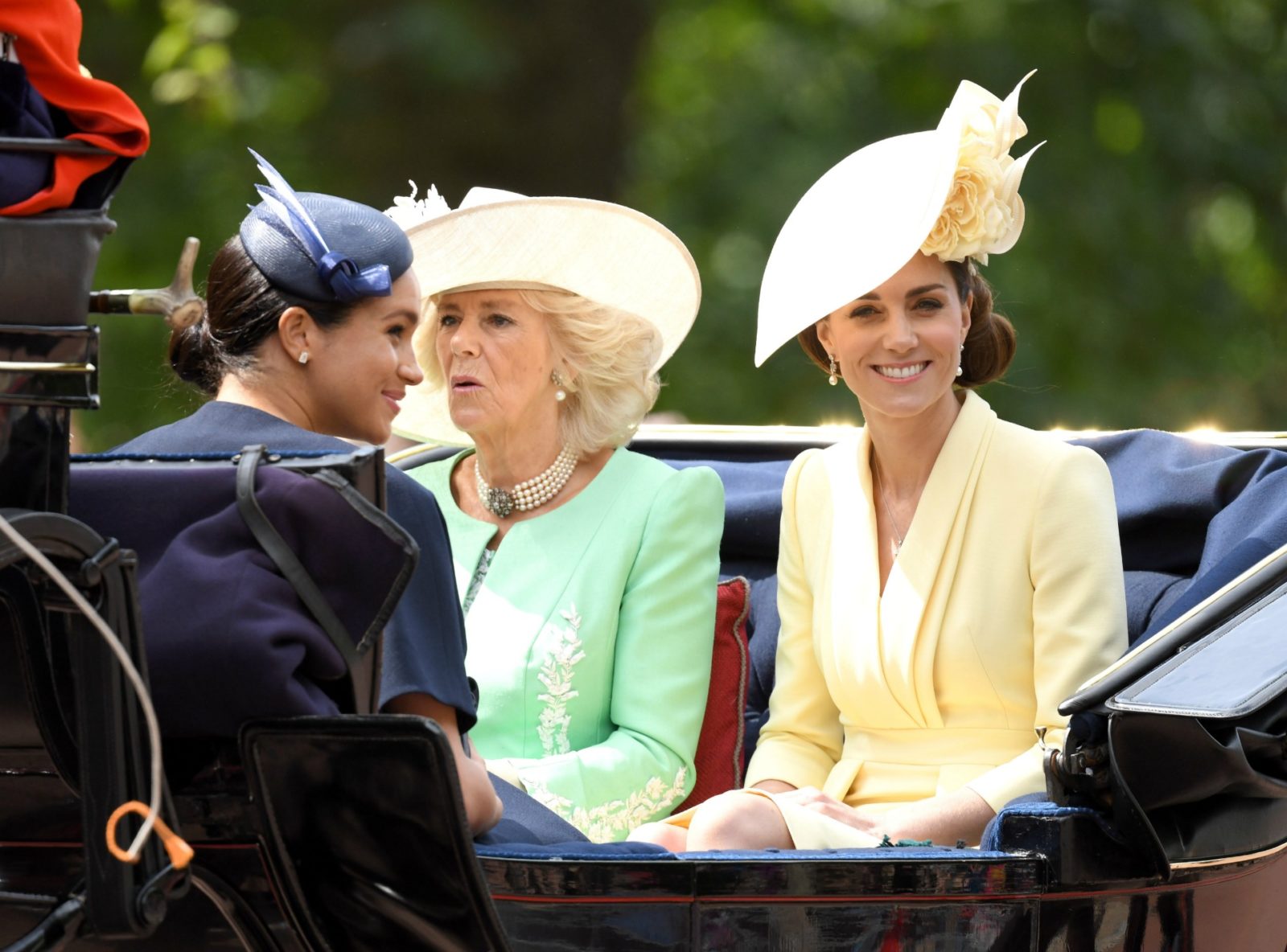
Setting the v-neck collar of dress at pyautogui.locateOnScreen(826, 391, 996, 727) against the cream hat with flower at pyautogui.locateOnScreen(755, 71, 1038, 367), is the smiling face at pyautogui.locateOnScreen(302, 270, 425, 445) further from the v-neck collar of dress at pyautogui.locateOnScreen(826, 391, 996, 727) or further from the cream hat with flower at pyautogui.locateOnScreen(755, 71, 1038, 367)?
the v-neck collar of dress at pyautogui.locateOnScreen(826, 391, 996, 727)

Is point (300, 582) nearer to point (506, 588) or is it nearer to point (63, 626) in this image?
point (63, 626)

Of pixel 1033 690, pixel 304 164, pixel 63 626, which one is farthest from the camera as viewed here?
pixel 304 164

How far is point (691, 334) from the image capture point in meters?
8.95

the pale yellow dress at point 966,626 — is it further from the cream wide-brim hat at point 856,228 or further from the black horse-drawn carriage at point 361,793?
the cream wide-brim hat at point 856,228

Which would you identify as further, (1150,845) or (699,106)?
(699,106)

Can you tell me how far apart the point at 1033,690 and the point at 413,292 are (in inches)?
48.3

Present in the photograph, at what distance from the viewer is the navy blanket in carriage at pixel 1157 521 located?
3258 millimetres

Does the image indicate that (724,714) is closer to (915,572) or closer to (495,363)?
(915,572)

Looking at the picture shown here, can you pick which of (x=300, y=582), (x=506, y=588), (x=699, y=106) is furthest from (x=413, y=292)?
(x=699, y=106)

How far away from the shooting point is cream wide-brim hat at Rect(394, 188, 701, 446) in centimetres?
352

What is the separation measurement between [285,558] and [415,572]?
26cm

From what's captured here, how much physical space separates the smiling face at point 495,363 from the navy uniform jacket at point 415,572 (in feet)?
3.56

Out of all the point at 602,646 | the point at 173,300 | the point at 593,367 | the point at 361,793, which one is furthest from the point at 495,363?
the point at 173,300

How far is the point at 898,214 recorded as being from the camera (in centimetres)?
314
